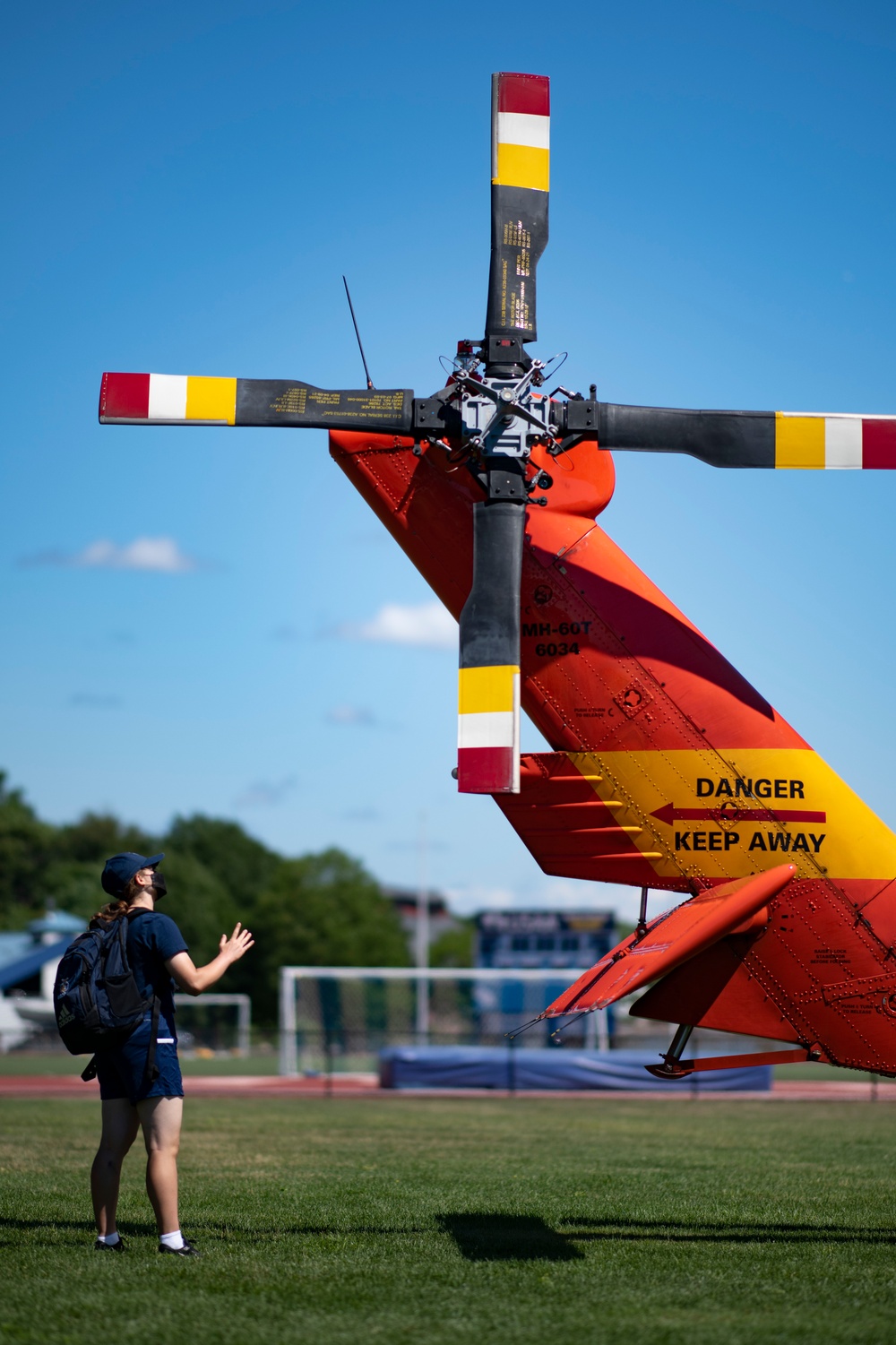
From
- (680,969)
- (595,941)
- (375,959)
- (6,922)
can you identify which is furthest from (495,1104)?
(6,922)

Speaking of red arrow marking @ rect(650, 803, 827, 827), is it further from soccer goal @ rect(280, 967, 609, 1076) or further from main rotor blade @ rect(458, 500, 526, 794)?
soccer goal @ rect(280, 967, 609, 1076)

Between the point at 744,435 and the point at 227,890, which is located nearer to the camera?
the point at 744,435

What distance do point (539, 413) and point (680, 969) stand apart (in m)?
3.29

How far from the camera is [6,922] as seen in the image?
83.6m

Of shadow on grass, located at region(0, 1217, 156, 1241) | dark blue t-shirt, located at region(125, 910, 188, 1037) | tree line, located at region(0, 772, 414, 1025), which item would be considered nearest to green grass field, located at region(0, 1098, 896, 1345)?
shadow on grass, located at region(0, 1217, 156, 1241)

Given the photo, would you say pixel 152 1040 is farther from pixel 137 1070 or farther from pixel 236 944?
pixel 236 944

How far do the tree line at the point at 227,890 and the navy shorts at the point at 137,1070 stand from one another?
2493 inches

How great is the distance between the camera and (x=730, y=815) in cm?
758

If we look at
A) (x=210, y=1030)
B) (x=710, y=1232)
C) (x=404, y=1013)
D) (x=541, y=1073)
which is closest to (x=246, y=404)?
(x=710, y=1232)

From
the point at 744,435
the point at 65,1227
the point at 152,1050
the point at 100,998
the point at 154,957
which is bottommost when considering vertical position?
the point at 65,1227

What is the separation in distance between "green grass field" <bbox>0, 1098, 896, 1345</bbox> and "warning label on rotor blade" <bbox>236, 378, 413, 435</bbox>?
4.46 m

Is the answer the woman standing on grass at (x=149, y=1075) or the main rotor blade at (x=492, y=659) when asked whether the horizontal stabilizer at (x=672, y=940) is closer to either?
the main rotor blade at (x=492, y=659)

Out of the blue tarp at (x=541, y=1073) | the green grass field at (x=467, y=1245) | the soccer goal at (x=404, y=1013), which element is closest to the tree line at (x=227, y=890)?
the soccer goal at (x=404, y=1013)

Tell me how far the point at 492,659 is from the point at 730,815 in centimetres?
174
